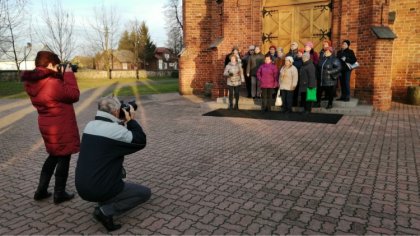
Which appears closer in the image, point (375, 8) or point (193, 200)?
point (193, 200)

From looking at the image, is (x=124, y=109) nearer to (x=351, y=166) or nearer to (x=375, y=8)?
(x=351, y=166)

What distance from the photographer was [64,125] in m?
4.13

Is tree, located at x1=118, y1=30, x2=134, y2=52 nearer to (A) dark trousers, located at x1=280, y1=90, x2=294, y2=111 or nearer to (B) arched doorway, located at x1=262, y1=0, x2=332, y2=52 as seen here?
(B) arched doorway, located at x1=262, y1=0, x2=332, y2=52

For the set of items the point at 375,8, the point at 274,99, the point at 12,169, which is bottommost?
the point at 12,169

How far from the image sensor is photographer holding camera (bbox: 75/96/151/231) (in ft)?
11.0

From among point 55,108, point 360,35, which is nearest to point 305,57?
point 360,35

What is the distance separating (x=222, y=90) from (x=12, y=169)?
9.16m

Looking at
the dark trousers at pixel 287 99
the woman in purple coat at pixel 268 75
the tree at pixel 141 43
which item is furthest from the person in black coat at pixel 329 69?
the tree at pixel 141 43

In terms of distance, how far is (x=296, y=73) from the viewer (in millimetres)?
9914

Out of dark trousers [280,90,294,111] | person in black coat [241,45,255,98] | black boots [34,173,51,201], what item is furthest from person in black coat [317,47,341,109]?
black boots [34,173,51,201]

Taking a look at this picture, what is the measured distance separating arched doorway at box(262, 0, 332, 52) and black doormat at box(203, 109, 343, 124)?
11.4 ft

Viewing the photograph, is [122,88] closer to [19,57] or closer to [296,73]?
[296,73]

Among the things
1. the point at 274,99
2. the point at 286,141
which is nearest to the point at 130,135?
the point at 286,141

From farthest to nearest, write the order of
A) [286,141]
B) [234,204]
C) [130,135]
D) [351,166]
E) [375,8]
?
[375,8], [286,141], [351,166], [234,204], [130,135]
